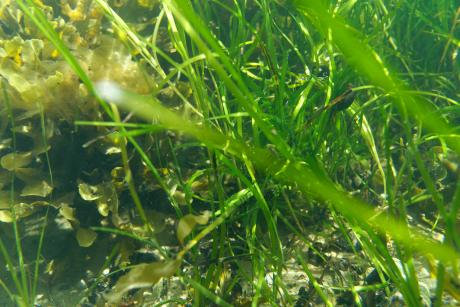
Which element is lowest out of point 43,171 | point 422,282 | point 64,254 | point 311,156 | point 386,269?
point 64,254

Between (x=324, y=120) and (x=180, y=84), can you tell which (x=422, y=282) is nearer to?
(x=324, y=120)

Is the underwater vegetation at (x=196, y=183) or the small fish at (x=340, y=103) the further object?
the underwater vegetation at (x=196, y=183)

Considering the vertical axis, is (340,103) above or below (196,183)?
above

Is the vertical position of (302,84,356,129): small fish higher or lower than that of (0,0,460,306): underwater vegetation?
higher

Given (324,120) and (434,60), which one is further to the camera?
(434,60)

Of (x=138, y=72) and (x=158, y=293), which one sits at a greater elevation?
(x=138, y=72)

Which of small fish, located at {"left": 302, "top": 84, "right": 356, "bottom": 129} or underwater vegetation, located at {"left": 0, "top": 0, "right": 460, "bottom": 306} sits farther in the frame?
underwater vegetation, located at {"left": 0, "top": 0, "right": 460, "bottom": 306}

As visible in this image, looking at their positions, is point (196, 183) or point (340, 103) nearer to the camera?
point (340, 103)

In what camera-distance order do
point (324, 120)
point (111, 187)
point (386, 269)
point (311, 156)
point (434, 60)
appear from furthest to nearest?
1. point (434, 60)
2. point (111, 187)
3. point (324, 120)
4. point (311, 156)
5. point (386, 269)

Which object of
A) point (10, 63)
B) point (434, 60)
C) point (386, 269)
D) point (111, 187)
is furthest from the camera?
point (434, 60)

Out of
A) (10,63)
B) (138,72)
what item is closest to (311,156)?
(138,72)

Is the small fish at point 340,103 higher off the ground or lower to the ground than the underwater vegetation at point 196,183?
higher
